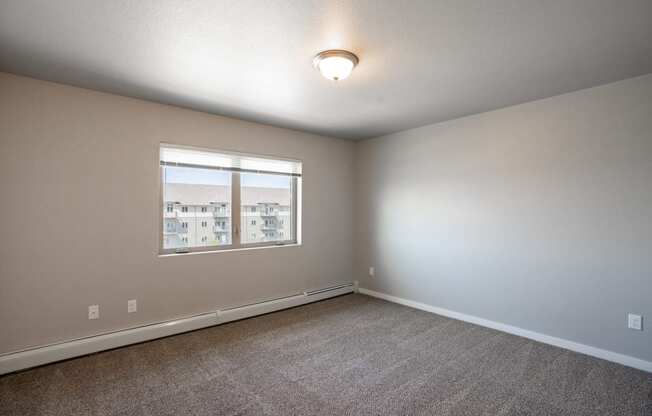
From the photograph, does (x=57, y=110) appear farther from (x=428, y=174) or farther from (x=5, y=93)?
(x=428, y=174)

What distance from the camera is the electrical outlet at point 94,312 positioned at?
2.91 m

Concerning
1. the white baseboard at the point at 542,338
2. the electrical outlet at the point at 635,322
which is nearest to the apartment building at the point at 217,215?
the white baseboard at the point at 542,338

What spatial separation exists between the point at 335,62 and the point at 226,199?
2.30 metres

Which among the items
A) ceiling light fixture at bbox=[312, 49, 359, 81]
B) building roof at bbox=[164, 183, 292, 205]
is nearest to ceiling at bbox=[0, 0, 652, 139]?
ceiling light fixture at bbox=[312, 49, 359, 81]

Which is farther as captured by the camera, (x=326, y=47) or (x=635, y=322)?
(x=635, y=322)

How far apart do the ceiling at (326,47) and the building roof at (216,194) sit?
0.94 metres


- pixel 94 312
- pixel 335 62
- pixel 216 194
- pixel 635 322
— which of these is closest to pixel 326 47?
pixel 335 62

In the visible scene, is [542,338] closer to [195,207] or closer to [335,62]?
[335,62]

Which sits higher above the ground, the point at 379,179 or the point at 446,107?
the point at 446,107

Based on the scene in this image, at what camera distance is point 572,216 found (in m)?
3.02

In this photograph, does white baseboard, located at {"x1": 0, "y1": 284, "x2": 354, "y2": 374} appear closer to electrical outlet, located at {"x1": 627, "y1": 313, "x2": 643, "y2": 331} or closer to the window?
the window

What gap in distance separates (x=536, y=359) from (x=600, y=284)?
0.89m

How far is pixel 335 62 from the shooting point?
2.29 metres

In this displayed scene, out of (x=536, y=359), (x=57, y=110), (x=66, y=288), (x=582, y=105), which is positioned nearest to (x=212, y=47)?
(x=57, y=110)
